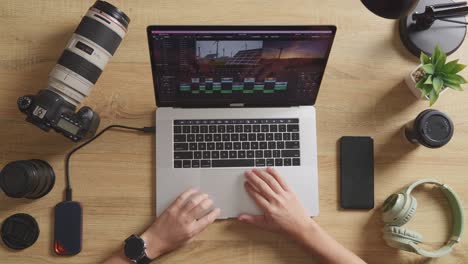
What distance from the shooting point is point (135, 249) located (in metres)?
1.04

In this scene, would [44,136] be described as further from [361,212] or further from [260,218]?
[361,212]

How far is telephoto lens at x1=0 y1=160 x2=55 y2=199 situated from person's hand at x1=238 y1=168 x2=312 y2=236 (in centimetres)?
45

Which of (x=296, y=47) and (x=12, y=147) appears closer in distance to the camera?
(x=296, y=47)

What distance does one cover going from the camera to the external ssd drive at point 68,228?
1064 millimetres

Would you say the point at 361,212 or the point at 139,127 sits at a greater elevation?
the point at 139,127

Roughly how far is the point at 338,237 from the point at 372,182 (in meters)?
0.16

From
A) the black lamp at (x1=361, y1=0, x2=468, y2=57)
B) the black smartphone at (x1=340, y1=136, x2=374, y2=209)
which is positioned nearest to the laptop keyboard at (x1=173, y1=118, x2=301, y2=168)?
the black smartphone at (x1=340, y1=136, x2=374, y2=209)

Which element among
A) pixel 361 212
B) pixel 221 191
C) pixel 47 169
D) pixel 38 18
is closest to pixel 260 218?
pixel 221 191

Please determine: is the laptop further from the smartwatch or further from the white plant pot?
the white plant pot

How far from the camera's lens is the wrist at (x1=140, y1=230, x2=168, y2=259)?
106 cm

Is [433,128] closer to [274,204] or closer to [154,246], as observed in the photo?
[274,204]

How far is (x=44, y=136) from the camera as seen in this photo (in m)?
1.11

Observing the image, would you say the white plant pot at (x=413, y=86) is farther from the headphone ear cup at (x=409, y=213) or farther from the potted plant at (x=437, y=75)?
the headphone ear cup at (x=409, y=213)

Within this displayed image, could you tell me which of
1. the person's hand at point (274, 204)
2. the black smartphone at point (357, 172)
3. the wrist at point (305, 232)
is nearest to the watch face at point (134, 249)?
the person's hand at point (274, 204)
